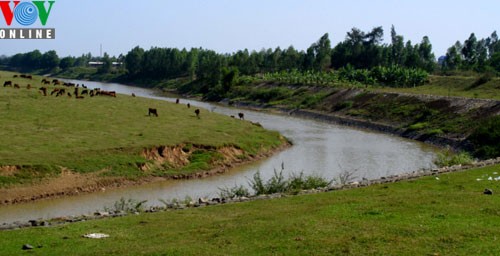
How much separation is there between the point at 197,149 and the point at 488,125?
25.0m

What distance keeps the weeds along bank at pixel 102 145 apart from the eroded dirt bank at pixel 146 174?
0.05m

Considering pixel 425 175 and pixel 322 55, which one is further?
pixel 322 55

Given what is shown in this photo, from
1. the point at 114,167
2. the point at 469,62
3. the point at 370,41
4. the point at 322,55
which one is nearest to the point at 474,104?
the point at 114,167

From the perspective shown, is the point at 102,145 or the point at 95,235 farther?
the point at 102,145

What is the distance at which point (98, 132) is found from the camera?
4134cm

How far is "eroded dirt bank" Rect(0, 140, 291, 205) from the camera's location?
2919cm

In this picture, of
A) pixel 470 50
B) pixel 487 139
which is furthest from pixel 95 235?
pixel 470 50

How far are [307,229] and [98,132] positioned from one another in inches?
1124

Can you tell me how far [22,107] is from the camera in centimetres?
4959

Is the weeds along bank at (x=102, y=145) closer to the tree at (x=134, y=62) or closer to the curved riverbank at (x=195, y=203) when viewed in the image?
the curved riverbank at (x=195, y=203)

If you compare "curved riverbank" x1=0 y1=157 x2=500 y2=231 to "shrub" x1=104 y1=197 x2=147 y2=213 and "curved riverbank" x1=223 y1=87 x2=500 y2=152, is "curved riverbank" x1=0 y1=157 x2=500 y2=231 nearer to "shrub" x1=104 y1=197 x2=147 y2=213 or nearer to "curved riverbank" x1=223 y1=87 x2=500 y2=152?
"shrub" x1=104 y1=197 x2=147 y2=213

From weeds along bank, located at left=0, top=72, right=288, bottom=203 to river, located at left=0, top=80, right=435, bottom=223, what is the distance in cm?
118

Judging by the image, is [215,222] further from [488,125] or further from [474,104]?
[474,104]

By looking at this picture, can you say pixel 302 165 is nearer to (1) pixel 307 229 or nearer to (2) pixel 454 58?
(1) pixel 307 229
